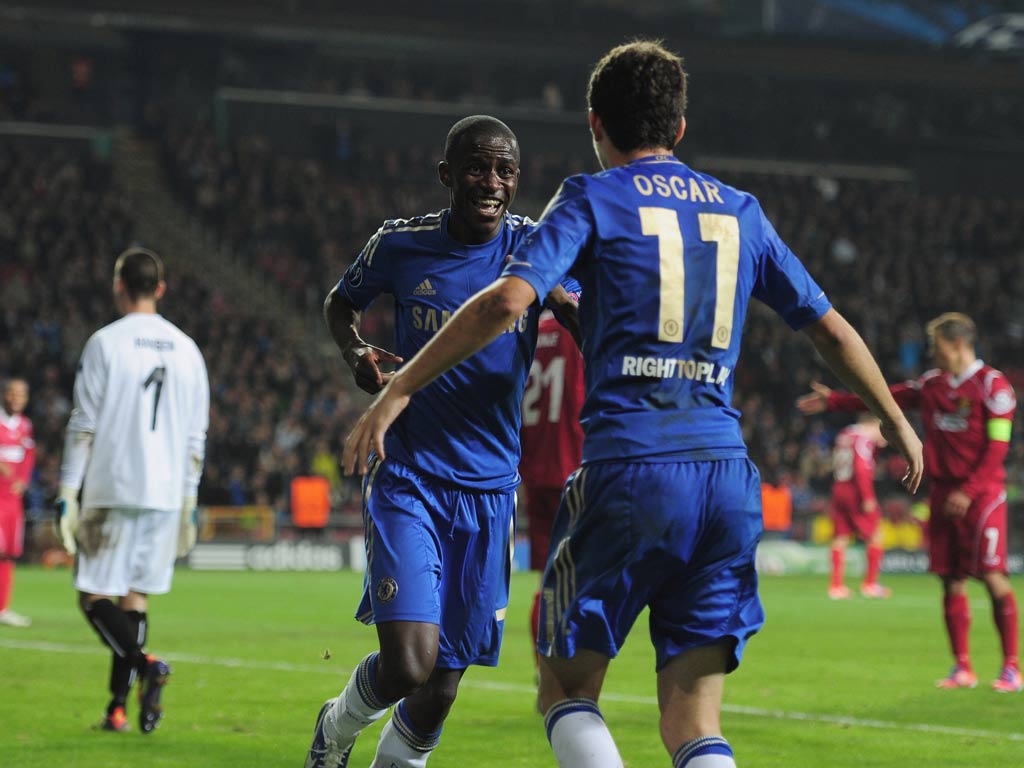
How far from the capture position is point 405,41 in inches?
1476

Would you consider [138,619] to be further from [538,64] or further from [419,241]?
[538,64]

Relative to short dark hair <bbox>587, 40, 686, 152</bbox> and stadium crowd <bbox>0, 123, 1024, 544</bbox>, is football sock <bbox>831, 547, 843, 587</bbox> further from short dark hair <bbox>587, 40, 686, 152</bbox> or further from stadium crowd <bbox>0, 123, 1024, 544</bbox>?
short dark hair <bbox>587, 40, 686, 152</bbox>

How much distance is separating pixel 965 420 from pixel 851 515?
1062cm

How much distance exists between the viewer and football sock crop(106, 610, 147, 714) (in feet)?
25.6

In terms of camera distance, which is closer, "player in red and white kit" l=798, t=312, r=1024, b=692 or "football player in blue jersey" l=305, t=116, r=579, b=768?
"football player in blue jersey" l=305, t=116, r=579, b=768

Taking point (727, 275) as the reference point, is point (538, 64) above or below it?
above

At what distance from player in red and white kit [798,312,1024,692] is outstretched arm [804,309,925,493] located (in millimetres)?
6103

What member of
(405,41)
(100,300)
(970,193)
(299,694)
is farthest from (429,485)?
(970,193)

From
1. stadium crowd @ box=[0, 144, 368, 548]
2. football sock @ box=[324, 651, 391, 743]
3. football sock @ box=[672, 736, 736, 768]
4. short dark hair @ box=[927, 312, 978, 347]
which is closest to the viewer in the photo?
football sock @ box=[672, 736, 736, 768]

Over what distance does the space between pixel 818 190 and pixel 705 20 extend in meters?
5.28

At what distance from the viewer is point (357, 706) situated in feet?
→ 17.7


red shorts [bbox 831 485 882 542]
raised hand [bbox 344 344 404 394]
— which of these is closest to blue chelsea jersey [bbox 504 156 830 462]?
raised hand [bbox 344 344 404 394]

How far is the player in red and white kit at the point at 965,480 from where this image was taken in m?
10.4

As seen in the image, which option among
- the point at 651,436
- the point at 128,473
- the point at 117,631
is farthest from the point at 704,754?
the point at 128,473
